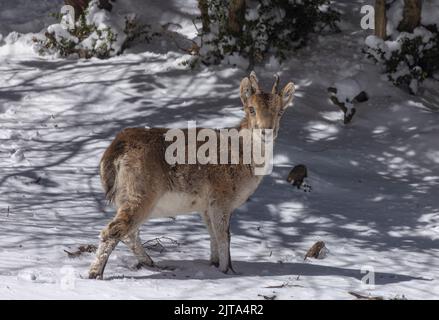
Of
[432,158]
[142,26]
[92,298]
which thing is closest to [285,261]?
[92,298]

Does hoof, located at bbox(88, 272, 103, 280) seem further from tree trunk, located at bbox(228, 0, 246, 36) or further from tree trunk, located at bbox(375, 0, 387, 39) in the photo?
tree trunk, located at bbox(375, 0, 387, 39)

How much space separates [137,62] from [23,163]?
5429 mm

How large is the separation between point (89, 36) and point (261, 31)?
3.60 meters

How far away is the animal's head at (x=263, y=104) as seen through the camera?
27.1 ft

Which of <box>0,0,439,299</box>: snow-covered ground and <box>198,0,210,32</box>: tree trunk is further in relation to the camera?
<box>198,0,210,32</box>: tree trunk

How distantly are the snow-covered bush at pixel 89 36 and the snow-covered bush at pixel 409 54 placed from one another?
516 cm

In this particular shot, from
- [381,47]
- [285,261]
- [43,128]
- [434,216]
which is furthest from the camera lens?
[381,47]

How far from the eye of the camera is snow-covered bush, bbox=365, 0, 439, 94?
1666 centimetres

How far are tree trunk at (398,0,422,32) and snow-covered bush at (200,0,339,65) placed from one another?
5.99ft

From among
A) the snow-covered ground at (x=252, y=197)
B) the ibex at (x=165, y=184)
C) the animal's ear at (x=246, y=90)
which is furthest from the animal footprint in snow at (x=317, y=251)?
the animal's ear at (x=246, y=90)

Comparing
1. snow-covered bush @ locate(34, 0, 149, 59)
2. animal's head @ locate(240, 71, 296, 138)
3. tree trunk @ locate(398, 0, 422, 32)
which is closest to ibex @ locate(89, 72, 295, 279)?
animal's head @ locate(240, 71, 296, 138)

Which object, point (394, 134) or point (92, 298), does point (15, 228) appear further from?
point (394, 134)

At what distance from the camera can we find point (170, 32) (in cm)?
1822
